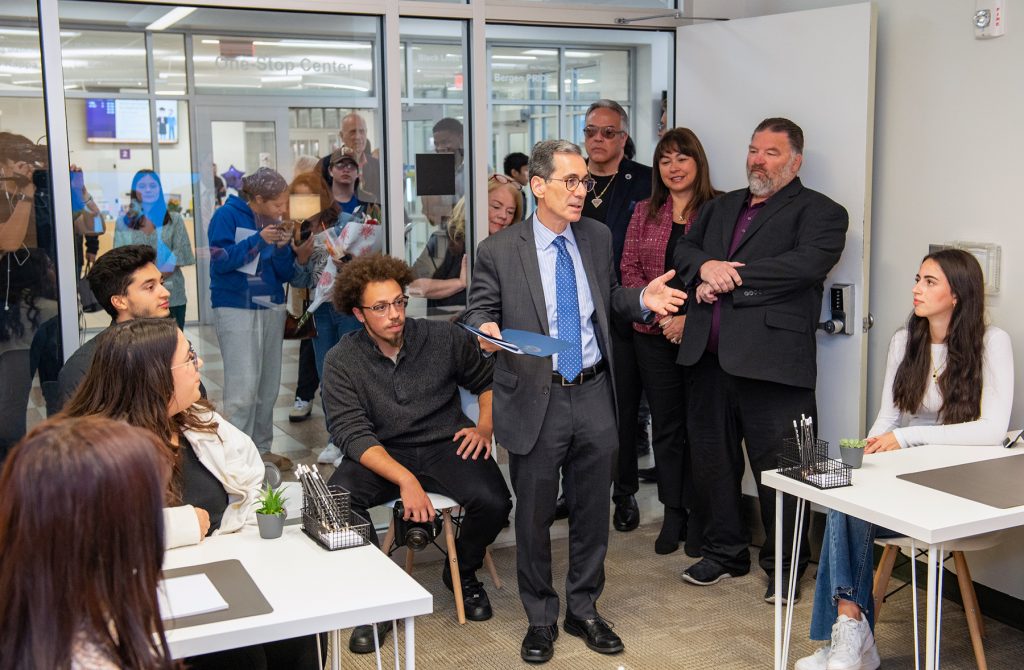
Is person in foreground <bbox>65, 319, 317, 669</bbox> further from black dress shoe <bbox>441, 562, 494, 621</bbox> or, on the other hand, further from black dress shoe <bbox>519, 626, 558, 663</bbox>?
black dress shoe <bbox>441, 562, 494, 621</bbox>

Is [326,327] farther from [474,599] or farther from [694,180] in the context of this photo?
[694,180]

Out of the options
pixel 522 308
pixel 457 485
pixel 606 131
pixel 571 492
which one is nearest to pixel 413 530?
pixel 457 485

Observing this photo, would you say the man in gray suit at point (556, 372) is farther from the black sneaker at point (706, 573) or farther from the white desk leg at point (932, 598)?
the white desk leg at point (932, 598)

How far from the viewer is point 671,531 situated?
454 centimetres

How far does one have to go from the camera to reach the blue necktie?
3.49m

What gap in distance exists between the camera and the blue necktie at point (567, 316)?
3.49m

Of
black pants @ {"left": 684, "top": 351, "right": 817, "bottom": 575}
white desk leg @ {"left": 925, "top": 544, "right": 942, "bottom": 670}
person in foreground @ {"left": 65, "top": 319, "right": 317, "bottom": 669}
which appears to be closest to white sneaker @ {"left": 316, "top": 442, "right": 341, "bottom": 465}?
black pants @ {"left": 684, "top": 351, "right": 817, "bottom": 575}

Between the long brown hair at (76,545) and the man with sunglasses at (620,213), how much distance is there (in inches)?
126

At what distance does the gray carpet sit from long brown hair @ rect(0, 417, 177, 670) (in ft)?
6.88

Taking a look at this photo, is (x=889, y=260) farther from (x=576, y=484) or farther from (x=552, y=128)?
(x=552, y=128)

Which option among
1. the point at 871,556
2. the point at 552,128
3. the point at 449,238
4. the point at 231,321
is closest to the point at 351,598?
the point at 871,556

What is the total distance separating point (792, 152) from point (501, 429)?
1532 millimetres

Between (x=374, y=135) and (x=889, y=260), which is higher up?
(x=374, y=135)

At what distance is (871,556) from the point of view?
3234mm
